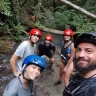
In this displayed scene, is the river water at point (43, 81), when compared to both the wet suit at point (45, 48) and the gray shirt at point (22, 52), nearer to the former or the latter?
the wet suit at point (45, 48)

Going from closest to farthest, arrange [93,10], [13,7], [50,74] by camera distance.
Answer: [50,74], [93,10], [13,7]

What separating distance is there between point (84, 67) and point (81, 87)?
0.19 m

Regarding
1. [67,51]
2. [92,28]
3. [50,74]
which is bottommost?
[50,74]

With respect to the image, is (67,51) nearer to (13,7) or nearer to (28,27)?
(13,7)

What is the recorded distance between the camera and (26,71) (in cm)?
288

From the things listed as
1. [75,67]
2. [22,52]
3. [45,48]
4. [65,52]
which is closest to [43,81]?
[45,48]

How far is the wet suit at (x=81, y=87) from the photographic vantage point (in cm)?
187

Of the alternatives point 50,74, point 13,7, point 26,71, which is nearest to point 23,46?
point 26,71

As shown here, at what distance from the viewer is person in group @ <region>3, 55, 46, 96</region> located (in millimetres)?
2719

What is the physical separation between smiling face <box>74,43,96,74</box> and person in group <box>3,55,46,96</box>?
0.93 metres

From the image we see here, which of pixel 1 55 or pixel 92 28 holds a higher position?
pixel 92 28

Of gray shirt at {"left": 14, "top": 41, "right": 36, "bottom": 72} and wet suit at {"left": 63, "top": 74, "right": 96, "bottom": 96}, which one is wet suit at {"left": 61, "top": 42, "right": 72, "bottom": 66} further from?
wet suit at {"left": 63, "top": 74, "right": 96, "bottom": 96}

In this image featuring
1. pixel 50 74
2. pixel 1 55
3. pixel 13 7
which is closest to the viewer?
pixel 50 74

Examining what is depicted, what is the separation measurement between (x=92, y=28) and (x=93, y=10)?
2.96 meters
